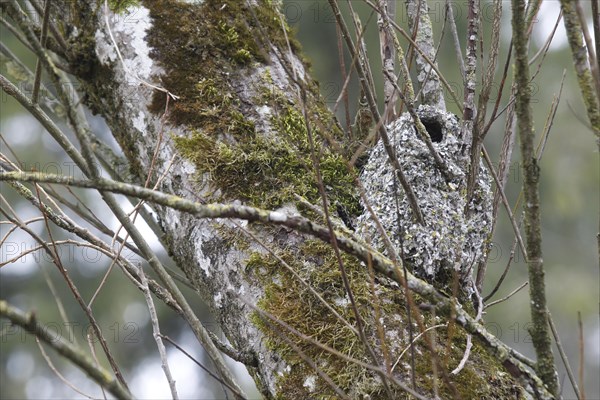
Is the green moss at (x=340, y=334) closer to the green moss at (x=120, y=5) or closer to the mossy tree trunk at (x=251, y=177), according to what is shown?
the mossy tree trunk at (x=251, y=177)

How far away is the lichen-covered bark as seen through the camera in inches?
58.6

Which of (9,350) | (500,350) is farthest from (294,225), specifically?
(9,350)

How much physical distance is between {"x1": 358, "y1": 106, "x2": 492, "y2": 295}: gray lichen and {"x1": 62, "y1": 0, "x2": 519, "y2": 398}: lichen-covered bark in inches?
5.3

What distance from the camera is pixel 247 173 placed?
1792mm

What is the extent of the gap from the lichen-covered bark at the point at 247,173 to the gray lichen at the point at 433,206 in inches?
5.3

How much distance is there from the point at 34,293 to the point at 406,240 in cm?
925

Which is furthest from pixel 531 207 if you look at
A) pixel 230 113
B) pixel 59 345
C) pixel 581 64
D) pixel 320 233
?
pixel 230 113

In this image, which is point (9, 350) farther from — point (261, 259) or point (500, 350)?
point (500, 350)

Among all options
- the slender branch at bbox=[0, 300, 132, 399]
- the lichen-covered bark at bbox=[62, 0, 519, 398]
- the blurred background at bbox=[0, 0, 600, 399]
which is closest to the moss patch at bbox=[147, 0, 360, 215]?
the lichen-covered bark at bbox=[62, 0, 519, 398]

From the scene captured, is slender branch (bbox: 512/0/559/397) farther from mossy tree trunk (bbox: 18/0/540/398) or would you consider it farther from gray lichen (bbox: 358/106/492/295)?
gray lichen (bbox: 358/106/492/295)

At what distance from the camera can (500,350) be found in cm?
112

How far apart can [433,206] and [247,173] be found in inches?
22.0

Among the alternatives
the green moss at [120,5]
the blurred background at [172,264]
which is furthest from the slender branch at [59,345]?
the blurred background at [172,264]

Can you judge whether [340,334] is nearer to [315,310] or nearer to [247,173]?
[315,310]
